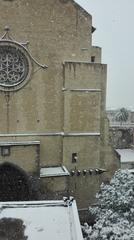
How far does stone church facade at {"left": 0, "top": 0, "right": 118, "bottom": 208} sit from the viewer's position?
16609 mm

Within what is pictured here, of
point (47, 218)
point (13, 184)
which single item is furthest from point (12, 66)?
point (47, 218)

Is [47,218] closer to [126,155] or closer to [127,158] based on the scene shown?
[127,158]

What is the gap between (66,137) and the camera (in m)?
17.5

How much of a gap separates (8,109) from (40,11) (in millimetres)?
4689

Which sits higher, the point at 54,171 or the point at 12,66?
the point at 12,66

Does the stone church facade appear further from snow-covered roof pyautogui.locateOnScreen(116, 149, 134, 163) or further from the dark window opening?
snow-covered roof pyautogui.locateOnScreen(116, 149, 134, 163)

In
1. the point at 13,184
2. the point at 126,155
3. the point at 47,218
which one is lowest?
the point at 126,155

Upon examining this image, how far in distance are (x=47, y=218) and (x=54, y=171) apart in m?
6.52

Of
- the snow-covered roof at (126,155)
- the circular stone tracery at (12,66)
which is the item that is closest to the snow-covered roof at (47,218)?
the circular stone tracery at (12,66)

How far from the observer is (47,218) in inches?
398

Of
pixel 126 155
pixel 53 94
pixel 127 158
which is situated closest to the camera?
pixel 53 94

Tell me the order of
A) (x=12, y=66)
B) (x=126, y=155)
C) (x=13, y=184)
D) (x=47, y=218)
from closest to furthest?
(x=47, y=218)
(x=13, y=184)
(x=12, y=66)
(x=126, y=155)

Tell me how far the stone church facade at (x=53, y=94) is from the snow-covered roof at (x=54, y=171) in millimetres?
43

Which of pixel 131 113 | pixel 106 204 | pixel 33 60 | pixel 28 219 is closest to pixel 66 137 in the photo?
pixel 33 60
